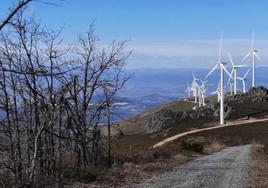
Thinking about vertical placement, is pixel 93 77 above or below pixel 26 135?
above

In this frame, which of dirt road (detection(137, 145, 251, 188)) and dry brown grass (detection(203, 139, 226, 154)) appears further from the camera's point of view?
dry brown grass (detection(203, 139, 226, 154))

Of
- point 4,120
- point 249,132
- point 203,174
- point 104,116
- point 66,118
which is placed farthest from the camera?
point 249,132

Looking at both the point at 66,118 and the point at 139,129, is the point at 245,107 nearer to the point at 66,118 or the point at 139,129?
the point at 139,129

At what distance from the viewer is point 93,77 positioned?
22.8m

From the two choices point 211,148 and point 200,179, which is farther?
point 211,148

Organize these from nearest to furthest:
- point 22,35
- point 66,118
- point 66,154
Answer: point 22,35
point 66,118
point 66,154

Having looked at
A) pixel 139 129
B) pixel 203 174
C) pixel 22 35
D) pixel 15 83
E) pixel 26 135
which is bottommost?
pixel 139 129

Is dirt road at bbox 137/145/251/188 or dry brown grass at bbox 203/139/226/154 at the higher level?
dirt road at bbox 137/145/251/188

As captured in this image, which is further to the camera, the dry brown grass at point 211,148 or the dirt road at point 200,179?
the dry brown grass at point 211,148

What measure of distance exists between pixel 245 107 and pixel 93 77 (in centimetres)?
14789

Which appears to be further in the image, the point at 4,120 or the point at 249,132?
the point at 249,132

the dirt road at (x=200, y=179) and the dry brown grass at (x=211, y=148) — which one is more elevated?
the dirt road at (x=200, y=179)

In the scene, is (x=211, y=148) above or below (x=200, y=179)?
below

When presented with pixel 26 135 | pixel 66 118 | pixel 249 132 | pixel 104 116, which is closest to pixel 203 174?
pixel 104 116
